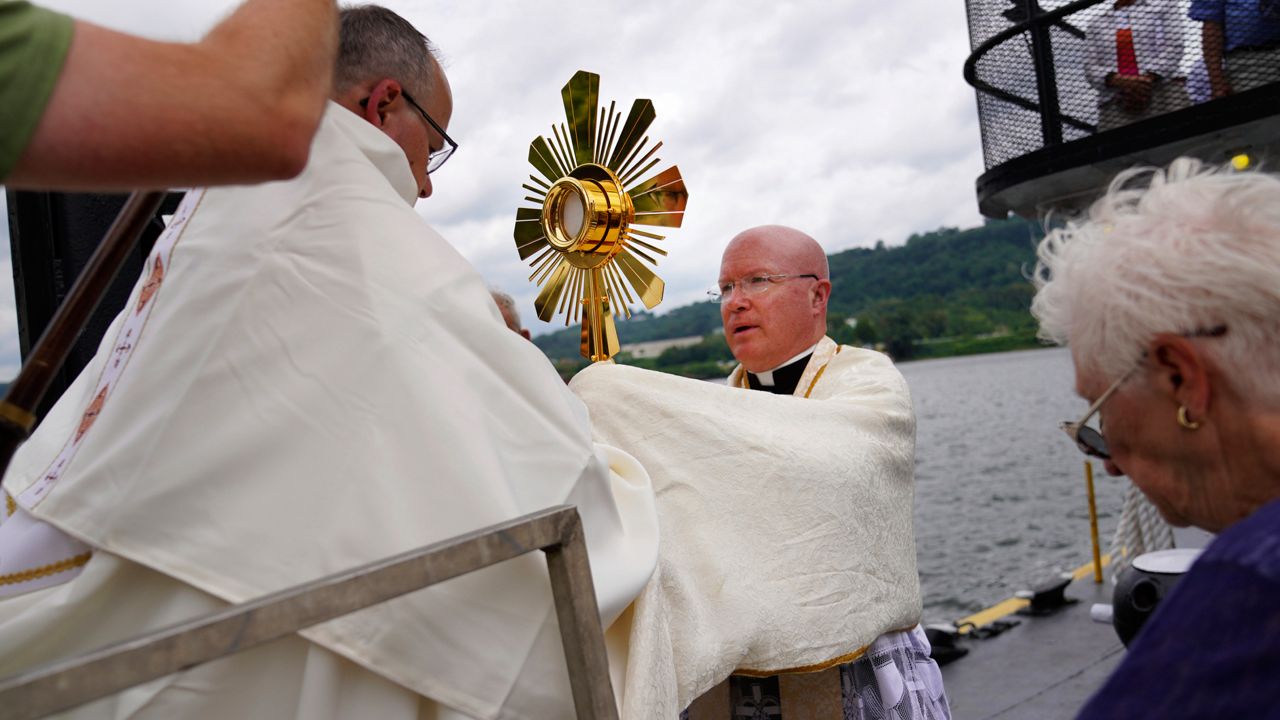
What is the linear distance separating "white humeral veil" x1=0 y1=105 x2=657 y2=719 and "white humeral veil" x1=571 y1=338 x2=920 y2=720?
498mm

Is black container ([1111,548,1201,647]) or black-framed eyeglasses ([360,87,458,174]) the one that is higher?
black-framed eyeglasses ([360,87,458,174])

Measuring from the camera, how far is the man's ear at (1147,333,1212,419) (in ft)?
4.20

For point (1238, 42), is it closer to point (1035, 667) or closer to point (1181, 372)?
point (1035, 667)

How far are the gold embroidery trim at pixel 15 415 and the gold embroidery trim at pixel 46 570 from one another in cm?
38

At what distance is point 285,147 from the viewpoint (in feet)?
3.38

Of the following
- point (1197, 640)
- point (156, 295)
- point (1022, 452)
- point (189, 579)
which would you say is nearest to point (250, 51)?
point (156, 295)

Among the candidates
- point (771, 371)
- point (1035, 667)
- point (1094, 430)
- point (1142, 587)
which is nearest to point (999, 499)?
point (1035, 667)

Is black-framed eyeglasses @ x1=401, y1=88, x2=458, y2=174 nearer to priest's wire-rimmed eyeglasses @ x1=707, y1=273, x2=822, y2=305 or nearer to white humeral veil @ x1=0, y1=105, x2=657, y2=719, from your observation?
white humeral veil @ x1=0, y1=105, x2=657, y2=719

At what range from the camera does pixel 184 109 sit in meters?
0.95

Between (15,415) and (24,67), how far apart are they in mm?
414

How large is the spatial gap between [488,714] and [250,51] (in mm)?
898

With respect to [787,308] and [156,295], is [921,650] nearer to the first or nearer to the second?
[787,308]

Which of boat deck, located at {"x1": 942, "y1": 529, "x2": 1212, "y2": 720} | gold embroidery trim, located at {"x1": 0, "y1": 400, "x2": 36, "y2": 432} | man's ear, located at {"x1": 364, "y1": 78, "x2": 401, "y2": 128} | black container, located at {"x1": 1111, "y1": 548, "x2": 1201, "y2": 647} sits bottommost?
boat deck, located at {"x1": 942, "y1": 529, "x2": 1212, "y2": 720}

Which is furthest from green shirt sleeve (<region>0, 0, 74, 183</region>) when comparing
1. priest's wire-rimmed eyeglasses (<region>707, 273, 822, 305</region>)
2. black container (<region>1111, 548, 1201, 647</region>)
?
black container (<region>1111, 548, 1201, 647</region>)
